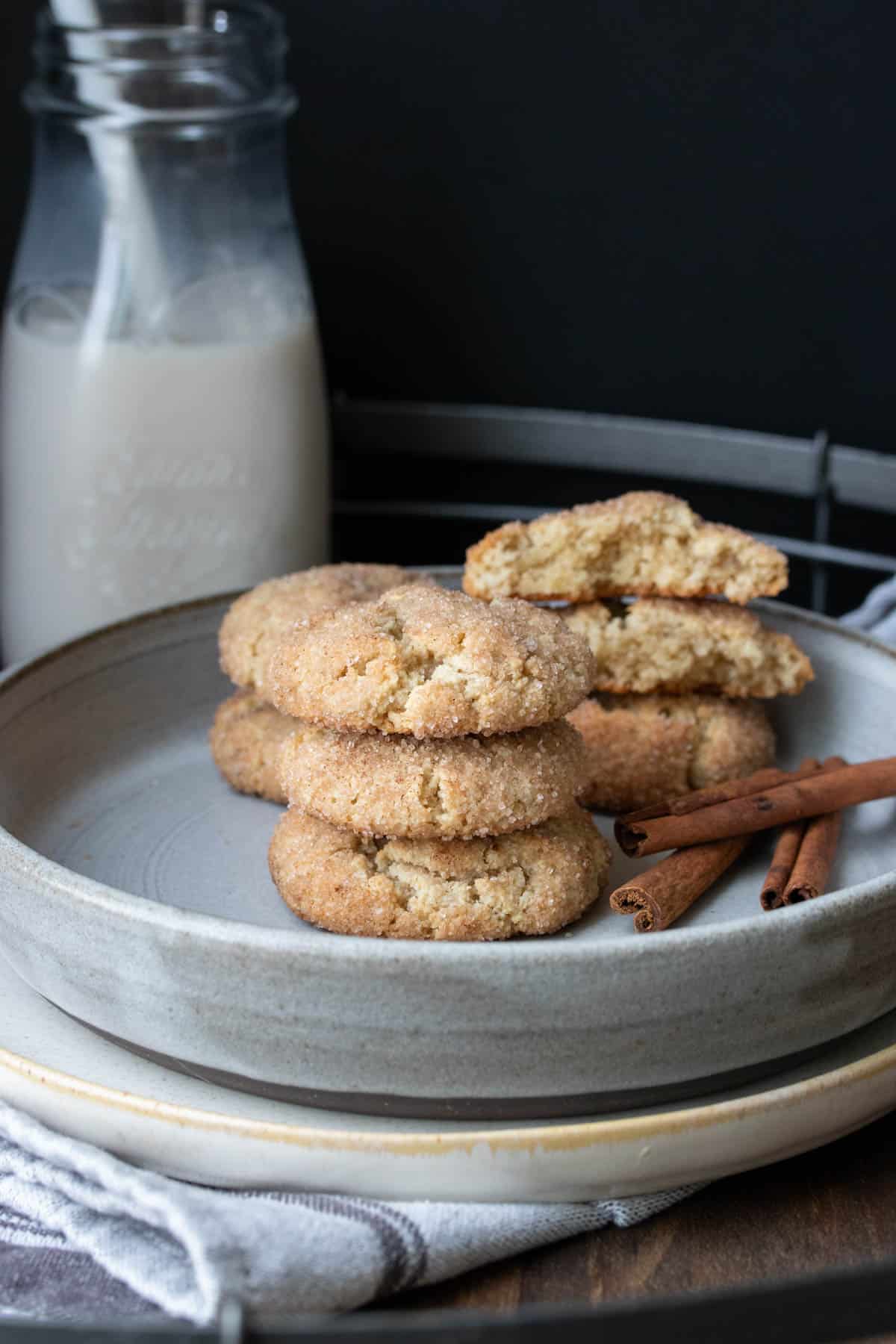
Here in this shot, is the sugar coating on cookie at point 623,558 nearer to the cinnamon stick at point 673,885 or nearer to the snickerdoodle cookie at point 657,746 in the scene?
the snickerdoodle cookie at point 657,746

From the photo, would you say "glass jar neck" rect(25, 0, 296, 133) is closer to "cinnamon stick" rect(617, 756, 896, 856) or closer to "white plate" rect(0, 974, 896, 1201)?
"cinnamon stick" rect(617, 756, 896, 856)

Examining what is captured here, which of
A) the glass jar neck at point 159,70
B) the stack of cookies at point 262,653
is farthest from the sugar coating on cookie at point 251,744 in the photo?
the glass jar neck at point 159,70

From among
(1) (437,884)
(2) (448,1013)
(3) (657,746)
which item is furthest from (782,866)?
(2) (448,1013)

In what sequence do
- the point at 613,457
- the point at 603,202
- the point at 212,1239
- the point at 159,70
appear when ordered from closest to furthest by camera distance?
the point at 212,1239 < the point at 159,70 < the point at 613,457 < the point at 603,202

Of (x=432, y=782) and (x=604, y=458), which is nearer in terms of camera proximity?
(x=432, y=782)

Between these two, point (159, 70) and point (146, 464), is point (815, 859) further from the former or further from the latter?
point (159, 70)

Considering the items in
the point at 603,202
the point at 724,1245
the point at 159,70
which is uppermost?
the point at 159,70

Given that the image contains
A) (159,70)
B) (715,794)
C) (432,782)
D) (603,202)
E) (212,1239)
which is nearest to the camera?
(212,1239)
